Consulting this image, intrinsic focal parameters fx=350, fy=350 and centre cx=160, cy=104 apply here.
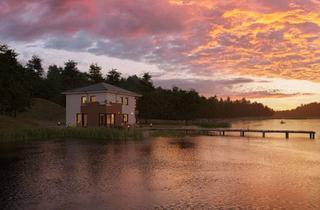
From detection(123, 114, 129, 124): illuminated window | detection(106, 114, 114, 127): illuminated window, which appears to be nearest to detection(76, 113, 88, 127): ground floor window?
detection(106, 114, 114, 127): illuminated window

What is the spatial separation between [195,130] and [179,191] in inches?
2301

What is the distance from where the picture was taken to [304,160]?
37.8m

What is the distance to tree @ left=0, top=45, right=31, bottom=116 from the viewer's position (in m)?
66.1

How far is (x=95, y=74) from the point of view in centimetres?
12950

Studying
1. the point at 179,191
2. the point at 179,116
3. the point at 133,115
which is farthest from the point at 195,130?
the point at 179,191

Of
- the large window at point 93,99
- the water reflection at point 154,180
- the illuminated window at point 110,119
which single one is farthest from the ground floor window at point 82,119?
the water reflection at point 154,180

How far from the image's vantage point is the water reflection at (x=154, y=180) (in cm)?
1966

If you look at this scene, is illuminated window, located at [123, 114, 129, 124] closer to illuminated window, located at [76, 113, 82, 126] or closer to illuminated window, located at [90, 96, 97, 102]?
illuminated window, located at [90, 96, 97, 102]

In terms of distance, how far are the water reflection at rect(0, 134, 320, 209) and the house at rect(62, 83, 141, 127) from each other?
27753mm

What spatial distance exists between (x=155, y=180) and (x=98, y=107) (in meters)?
44.4

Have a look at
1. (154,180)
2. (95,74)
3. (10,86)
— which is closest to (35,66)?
(95,74)

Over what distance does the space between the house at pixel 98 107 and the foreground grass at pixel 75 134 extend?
25.9 ft

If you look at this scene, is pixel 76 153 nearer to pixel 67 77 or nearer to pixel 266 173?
pixel 266 173

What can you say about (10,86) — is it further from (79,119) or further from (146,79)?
(146,79)
